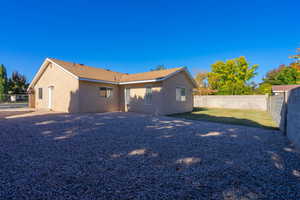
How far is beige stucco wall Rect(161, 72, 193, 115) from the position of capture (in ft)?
34.1

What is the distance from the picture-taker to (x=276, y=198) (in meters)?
1.76

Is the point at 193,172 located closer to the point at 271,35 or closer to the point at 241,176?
the point at 241,176

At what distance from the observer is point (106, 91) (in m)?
11.8

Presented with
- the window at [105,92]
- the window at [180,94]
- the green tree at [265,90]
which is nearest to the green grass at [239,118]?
the window at [180,94]

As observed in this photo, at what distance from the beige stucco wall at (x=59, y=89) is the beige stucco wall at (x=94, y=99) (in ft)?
1.29

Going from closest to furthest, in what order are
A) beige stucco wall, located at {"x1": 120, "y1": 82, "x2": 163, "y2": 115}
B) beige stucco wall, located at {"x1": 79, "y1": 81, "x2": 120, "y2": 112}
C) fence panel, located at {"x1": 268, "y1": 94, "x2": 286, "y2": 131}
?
1. fence panel, located at {"x1": 268, "y1": 94, "x2": 286, "y2": 131}
2. beige stucco wall, located at {"x1": 79, "y1": 81, "x2": 120, "y2": 112}
3. beige stucco wall, located at {"x1": 120, "y1": 82, "x2": 163, "y2": 115}

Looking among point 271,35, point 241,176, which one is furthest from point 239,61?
point 241,176

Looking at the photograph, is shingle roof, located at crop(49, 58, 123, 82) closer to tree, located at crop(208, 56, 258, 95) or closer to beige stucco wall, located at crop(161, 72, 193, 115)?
beige stucco wall, located at crop(161, 72, 193, 115)

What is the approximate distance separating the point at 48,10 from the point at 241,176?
15008 mm

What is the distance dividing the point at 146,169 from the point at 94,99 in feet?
31.0

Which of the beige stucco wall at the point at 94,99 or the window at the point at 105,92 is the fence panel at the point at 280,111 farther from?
the window at the point at 105,92

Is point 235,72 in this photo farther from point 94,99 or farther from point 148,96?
point 94,99

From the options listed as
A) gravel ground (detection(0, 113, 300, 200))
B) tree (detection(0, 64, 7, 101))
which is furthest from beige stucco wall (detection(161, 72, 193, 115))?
tree (detection(0, 64, 7, 101))

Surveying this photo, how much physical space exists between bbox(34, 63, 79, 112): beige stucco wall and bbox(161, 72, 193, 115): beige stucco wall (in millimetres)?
6471
